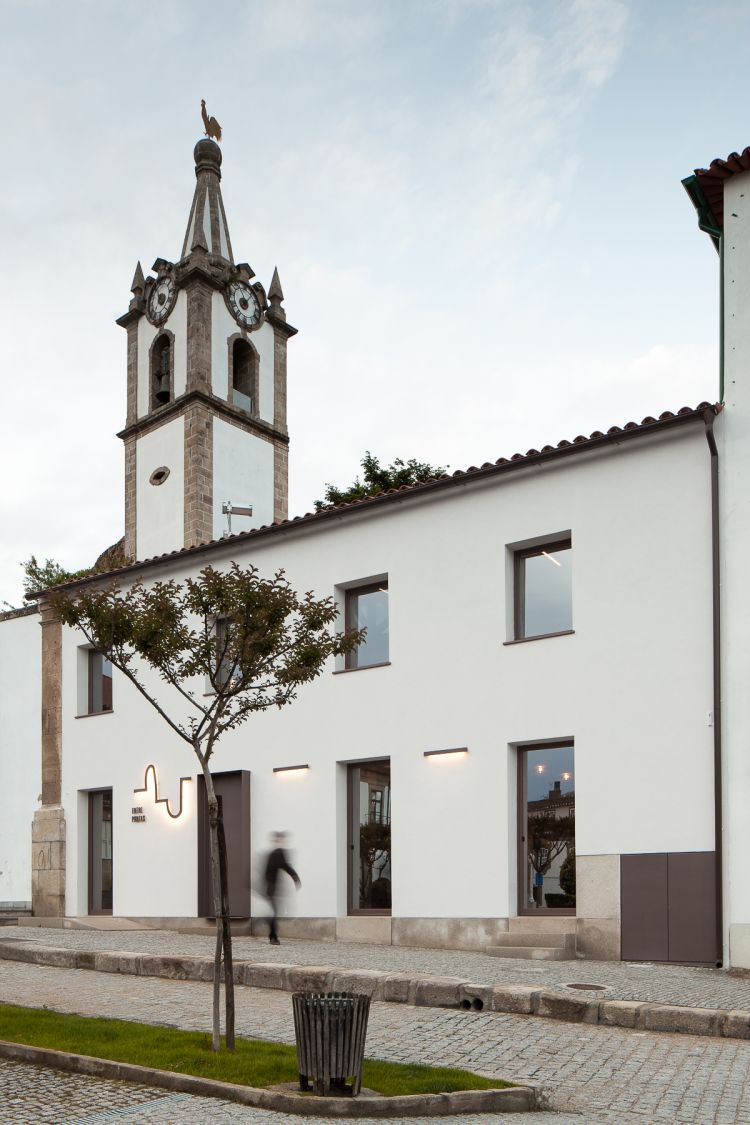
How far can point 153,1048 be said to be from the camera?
868 cm

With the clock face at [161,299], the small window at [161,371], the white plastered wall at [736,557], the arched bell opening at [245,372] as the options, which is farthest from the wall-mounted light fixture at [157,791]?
the clock face at [161,299]

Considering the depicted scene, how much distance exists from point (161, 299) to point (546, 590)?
22.9 metres

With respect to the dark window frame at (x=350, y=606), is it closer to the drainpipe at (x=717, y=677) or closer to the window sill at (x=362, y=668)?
the window sill at (x=362, y=668)

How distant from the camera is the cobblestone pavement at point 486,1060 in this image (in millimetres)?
7258

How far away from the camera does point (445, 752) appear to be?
16.3m

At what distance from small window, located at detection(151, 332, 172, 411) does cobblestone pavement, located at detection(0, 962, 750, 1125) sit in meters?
24.2

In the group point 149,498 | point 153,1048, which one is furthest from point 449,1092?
point 149,498

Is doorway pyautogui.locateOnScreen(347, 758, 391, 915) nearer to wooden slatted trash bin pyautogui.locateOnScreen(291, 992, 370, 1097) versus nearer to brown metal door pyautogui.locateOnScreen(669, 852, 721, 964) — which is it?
brown metal door pyautogui.locateOnScreen(669, 852, 721, 964)

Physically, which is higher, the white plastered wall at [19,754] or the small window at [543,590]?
the small window at [543,590]

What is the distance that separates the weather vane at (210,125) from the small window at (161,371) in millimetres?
8202

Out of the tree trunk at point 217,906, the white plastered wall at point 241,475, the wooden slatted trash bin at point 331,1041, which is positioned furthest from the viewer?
the white plastered wall at point 241,475

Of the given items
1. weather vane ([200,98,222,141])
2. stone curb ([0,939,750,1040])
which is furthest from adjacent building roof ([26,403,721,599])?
weather vane ([200,98,222,141])

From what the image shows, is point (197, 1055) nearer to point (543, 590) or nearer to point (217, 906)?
point (217, 906)

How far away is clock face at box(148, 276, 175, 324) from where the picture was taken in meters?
35.3
